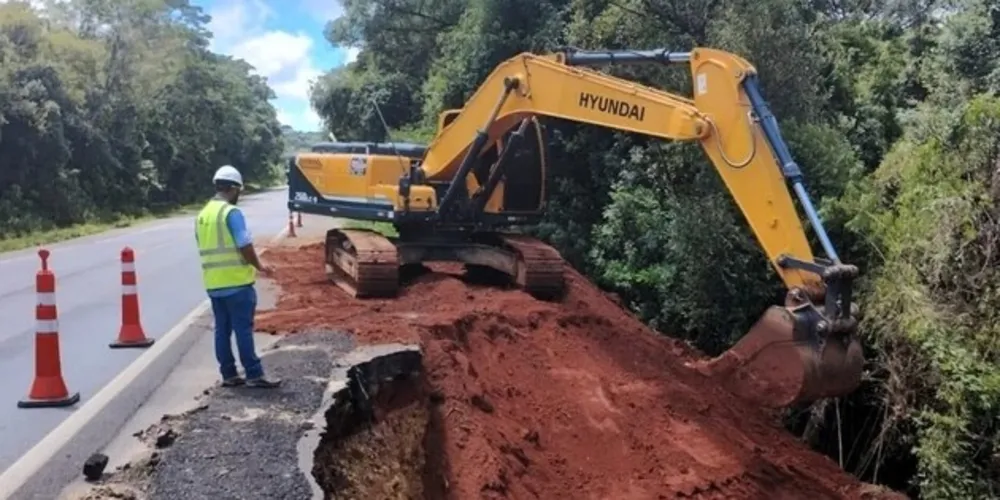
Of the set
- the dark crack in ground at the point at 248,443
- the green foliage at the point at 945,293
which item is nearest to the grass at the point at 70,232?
the dark crack in ground at the point at 248,443

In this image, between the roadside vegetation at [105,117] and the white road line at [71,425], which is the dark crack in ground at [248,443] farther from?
the roadside vegetation at [105,117]

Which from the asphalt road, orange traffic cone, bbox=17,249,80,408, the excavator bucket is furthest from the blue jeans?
the excavator bucket

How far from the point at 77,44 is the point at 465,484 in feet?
133

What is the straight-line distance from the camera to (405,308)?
32.0ft

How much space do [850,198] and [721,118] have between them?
127 inches

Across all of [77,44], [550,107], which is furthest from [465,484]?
[77,44]

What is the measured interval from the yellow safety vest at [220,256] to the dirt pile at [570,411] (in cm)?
158

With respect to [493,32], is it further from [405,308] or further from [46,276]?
[46,276]

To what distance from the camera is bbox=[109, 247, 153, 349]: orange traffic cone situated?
29.7ft

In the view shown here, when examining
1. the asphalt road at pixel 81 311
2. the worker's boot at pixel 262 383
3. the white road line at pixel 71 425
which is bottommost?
the asphalt road at pixel 81 311

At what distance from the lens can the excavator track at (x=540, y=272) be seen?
1048cm

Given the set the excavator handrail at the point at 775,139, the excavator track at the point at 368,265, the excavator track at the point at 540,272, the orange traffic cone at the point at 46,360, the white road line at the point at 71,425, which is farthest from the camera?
the excavator track at the point at 540,272

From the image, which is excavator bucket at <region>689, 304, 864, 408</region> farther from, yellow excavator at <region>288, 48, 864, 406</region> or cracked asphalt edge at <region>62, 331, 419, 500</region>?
cracked asphalt edge at <region>62, 331, 419, 500</region>

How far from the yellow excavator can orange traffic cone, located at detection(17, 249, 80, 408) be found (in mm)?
3715
